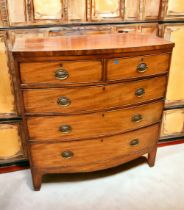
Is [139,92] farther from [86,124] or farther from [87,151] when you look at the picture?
[87,151]

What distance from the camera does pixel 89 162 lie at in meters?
1.72

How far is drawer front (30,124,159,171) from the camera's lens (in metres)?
1.63

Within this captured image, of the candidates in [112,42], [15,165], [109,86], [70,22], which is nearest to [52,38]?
[70,22]

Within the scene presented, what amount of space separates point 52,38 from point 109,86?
54cm

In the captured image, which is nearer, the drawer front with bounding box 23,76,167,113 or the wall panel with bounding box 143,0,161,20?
the drawer front with bounding box 23,76,167,113

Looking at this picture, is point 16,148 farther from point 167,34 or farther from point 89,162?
point 167,34

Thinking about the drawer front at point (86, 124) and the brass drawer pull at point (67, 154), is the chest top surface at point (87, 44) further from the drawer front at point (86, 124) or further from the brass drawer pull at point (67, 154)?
the brass drawer pull at point (67, 154)

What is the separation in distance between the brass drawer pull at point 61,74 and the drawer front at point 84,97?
75 mm

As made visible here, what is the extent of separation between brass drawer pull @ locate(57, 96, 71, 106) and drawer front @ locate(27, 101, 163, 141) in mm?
94

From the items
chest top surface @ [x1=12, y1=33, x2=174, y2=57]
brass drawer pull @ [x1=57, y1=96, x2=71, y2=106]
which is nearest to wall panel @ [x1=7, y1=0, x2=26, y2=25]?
chest top surface @ [x1=12, y1=33, x2=174, y2=57]

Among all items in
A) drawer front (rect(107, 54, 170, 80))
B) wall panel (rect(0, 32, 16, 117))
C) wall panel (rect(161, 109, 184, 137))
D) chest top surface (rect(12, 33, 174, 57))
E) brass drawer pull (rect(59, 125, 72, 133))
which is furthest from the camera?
wall panel (rect(161, 109, 184, 137))

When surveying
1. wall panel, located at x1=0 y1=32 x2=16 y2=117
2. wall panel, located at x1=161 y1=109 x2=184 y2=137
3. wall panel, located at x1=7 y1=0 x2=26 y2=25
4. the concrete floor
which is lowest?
the concrete floor

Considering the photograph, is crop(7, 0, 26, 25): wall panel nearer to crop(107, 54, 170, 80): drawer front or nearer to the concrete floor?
crop(107, 54, 170, 80): drawer front

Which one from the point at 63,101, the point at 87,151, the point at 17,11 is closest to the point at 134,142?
the point at 87,151
